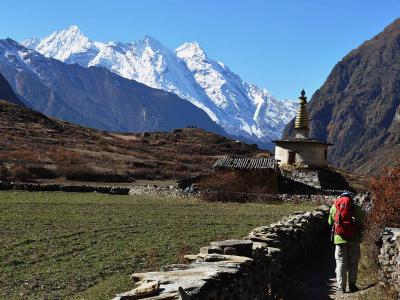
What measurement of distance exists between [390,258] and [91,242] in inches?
439

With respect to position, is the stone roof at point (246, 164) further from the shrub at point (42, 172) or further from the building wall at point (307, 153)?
the shrub at point (42, 172)

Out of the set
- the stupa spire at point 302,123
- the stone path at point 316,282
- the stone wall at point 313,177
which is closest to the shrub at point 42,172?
the stone wall at point 313,177

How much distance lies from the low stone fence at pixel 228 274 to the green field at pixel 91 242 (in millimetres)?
→ 2940

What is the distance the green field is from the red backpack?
421 cm

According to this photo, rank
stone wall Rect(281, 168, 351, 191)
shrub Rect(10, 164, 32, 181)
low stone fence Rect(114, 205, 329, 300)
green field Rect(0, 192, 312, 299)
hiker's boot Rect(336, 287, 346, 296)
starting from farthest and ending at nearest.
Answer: shrub Rect(10, 164, 32, 181)
stone wall Rect(281, 168, 351, 191)
hiker's boot Rect(336, 287, 346, 296)
green field Rect(0, 192, 312, 299)
low stone fence Rect(114, 205, 329, 300)

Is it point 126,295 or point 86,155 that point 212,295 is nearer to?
point 126,295

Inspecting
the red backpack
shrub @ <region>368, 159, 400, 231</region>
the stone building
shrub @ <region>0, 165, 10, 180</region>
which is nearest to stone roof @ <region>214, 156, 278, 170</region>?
the stone building

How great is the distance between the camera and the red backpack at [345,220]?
14398 millimetres

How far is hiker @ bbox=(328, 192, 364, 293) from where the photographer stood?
47.3 ft

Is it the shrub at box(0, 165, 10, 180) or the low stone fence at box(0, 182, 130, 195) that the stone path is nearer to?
the low stone fence at box(0, 182, 130, 195)

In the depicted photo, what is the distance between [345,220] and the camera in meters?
14.5

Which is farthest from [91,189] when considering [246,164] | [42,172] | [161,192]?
[42,172]

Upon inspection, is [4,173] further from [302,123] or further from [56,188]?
[302,123]

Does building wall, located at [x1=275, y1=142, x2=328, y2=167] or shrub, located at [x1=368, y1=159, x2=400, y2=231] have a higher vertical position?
building wall, located at [x1=275, y1=142, x2=328, y2=167]
